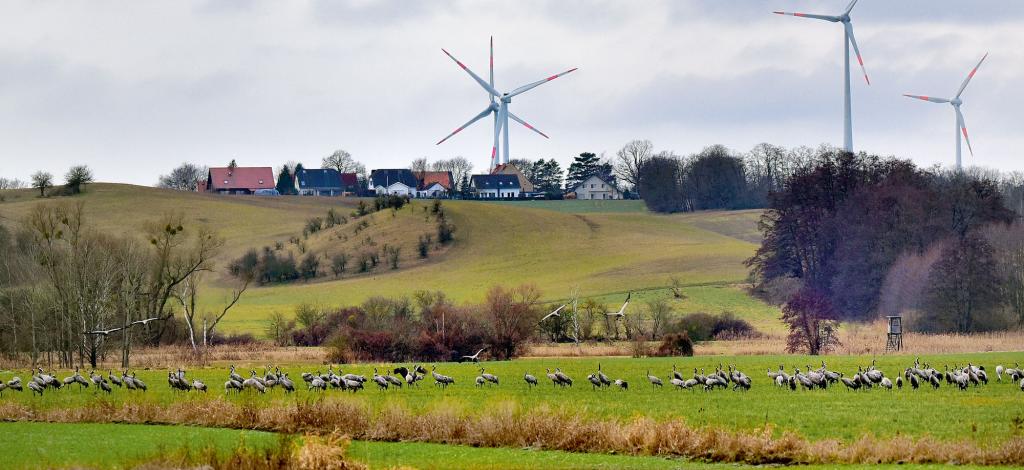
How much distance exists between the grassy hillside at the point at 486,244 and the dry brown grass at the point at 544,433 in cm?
5495

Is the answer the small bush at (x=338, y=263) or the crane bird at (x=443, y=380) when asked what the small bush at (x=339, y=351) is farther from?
the small bush at (x=338, y=263)

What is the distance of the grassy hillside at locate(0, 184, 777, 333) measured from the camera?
111 m

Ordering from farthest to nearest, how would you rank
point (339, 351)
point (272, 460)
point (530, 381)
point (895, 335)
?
point (339, 351), point (895, 335), point (530, 381), point (272, 460)

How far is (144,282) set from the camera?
83.1 meters

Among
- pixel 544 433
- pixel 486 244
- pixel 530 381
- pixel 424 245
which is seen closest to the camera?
pixel 544 433

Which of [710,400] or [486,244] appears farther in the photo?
[486,244]

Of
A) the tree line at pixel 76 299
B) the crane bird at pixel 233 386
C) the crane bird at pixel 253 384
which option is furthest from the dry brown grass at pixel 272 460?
the tree line at pixel 76 299

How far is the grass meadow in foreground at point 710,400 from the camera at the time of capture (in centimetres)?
3666

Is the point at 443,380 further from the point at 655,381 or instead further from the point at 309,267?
the point at 309,267

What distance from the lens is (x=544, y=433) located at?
35.3 metres

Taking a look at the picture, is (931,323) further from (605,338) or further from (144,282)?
(144,282)

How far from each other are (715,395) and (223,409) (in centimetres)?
1715

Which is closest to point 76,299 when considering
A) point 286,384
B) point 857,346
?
point 286,384

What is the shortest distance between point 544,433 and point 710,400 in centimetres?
1082
